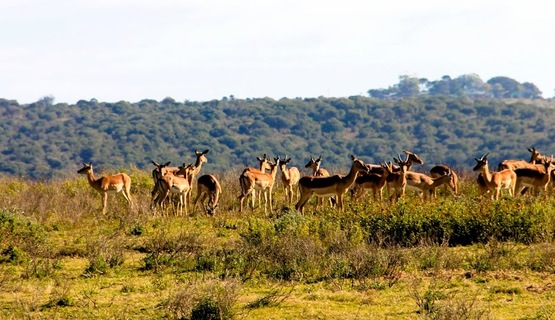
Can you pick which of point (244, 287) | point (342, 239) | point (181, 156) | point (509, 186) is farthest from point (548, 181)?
point (181, 156)

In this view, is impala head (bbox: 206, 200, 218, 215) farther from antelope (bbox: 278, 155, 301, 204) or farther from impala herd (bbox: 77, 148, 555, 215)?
antelope (bbox: 278, 155, 301, 204)

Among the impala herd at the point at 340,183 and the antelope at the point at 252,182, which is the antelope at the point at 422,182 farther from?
the antelope at the point at 252,182

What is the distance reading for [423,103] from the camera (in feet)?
343

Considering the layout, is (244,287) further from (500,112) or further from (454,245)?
(500,112)

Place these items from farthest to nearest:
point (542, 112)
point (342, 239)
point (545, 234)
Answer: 1. point (542, 112)
2. point (545, 234)
3. point (342, 239)

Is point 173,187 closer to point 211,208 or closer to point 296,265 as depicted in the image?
point 211,208

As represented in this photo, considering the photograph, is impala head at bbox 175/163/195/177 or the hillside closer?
impala head at bbox 175/163/195/177

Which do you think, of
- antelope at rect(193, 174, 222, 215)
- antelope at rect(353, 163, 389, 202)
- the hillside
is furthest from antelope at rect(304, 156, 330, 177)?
the hillside

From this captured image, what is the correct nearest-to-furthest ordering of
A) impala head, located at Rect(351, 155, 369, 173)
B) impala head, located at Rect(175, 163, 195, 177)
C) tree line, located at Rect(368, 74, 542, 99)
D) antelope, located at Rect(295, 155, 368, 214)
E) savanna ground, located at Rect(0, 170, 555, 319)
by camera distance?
1. savanna ground, located at Rect(0, 170, 555, 319)
2. antelope, located at Rect(295, 155, 368, 214)
3. impala head, located at Rect(351, 155, 369, 173)
4. impala head, located at Rect(175, 163, 195, 177)
5. tree line, located at Rect(368, 74, 542, 99)

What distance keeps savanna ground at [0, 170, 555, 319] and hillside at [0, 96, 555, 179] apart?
59553 mm

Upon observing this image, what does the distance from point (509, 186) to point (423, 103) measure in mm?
84230

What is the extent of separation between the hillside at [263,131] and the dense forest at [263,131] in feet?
0.35

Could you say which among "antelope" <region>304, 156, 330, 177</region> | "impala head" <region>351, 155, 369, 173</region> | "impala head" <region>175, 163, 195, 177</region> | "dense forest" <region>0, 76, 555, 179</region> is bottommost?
"dense forest" <region>0, 76, 555, 179</region>

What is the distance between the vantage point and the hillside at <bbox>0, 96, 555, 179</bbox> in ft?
268
